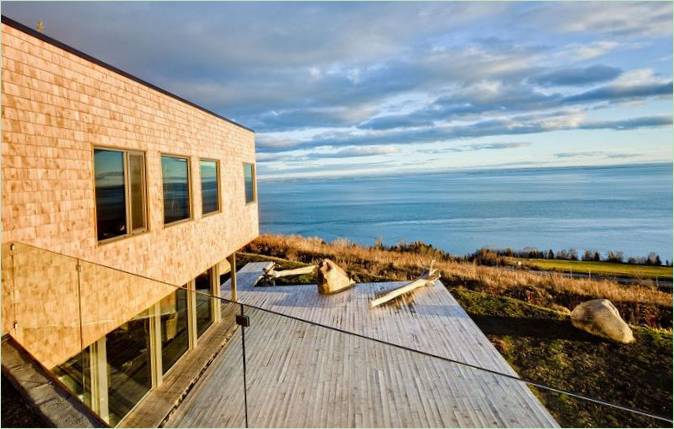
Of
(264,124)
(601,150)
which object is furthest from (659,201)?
(264,124)

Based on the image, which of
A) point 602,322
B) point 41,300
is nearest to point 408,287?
point 602,322

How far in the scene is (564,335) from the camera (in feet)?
32.5

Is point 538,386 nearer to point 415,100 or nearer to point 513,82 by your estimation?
point 513,82

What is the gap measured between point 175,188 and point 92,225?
2.25 meters

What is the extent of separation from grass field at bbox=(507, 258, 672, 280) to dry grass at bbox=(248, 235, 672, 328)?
194 inches

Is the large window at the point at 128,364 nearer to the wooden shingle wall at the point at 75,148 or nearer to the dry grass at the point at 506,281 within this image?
the wooden shingle wall at the point at 75,148

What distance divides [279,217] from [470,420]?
185ft

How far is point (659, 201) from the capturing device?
192ft

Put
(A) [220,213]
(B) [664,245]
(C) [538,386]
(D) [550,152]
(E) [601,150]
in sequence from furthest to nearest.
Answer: (D) [550,152] → (E) [601,150] → (B) [664,245] → (A) [220,213] → (C) [538,386]

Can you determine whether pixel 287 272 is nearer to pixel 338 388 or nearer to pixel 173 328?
pixel 173 328

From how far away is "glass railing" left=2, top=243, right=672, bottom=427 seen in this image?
2.78 metres

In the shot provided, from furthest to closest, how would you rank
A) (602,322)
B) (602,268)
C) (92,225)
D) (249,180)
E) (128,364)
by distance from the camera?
1. (602,268)
2. (249,180)
3. (602,322)
4. (92,225)
5. (128,364)

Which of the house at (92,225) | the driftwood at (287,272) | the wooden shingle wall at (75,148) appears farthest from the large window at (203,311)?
the driftwood at (287,272)

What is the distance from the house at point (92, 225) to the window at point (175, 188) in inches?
1.4
